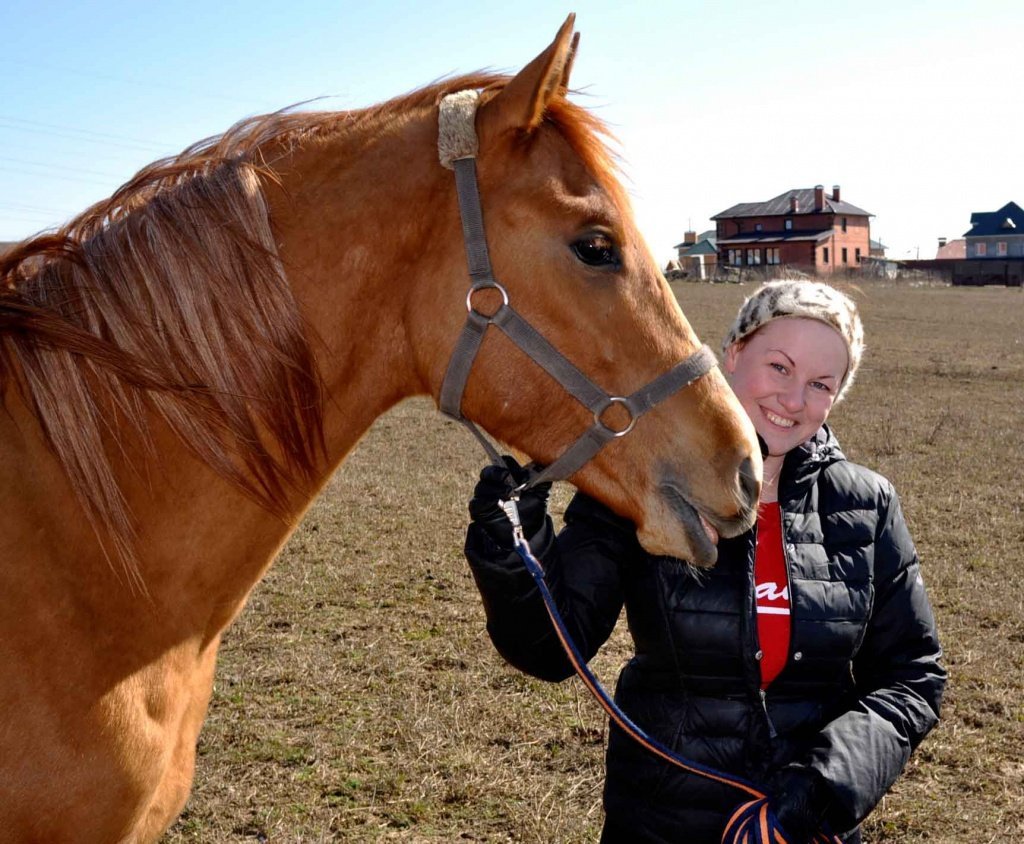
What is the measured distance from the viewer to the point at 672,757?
7.00ft

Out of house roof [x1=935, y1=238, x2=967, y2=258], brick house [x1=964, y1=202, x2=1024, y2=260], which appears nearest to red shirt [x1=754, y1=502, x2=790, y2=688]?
brick house [x1=964, y1=202, x2=1024, y2=260]

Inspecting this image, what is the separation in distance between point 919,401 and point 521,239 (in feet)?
43.1

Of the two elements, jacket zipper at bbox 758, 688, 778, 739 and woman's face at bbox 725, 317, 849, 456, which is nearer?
jacket zipper at bbox 758, 688, 778, 739

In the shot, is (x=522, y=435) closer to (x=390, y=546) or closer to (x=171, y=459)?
(x=171, y=459)

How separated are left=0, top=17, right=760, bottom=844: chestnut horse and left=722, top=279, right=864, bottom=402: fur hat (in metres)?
0.53

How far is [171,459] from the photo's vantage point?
193 centimetres

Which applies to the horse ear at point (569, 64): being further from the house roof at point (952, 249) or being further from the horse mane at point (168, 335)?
the house roof at point (952, 249)

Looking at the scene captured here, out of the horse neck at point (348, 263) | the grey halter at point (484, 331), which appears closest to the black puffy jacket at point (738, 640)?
the grey halter at point (484, 331)

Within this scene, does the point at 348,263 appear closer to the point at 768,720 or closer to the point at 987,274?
the point at 768,720

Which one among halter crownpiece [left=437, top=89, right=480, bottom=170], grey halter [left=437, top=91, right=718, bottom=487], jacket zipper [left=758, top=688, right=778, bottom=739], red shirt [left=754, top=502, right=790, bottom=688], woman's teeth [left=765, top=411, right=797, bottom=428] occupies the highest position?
halter crownpiece [left=437, top=89, right=480, bottom=170]

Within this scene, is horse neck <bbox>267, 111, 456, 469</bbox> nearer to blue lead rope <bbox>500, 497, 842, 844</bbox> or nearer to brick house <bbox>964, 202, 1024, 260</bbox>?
blue lead rope <bbox>500, 497, 842, 844</bbox>

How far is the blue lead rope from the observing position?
2.08 m

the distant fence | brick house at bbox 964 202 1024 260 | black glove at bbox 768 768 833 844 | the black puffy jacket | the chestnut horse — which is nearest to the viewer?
the chestnut horse

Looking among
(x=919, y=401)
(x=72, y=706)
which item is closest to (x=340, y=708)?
(x=72, y=706)
